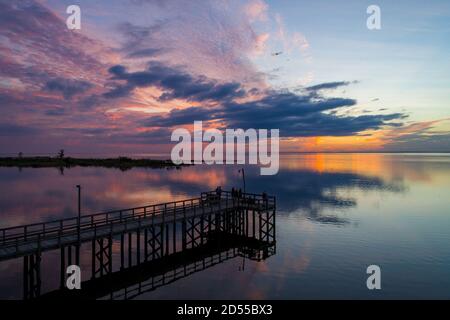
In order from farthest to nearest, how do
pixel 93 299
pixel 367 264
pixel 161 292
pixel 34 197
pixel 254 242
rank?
pixel 34 197 < pixel 254 242 < pixel 367 264 < pixel 161 292 < pixel 93 299

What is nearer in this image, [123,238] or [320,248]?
[123,238]

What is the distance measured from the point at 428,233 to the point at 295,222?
13.9m

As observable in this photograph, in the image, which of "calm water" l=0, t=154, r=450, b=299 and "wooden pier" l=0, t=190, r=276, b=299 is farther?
"calm water" l=0, t=154, r=450, b=299

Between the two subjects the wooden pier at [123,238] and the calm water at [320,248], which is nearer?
A: the wooden pier at [123,238]

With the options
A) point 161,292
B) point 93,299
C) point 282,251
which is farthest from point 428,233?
point 93,299

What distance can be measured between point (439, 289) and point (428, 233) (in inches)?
626

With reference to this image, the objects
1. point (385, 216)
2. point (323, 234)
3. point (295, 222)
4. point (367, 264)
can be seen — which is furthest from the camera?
point (385, 216)

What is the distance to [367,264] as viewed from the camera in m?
25.2

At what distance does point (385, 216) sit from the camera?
43.5m

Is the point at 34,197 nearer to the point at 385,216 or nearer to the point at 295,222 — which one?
the point at 295,222

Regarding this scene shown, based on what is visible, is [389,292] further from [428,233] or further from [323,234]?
[428,233]

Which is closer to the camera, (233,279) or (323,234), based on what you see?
(233,279)

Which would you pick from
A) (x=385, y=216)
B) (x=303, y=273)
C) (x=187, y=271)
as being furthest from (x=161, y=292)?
(x=385, y=216)

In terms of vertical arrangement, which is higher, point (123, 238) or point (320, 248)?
point (123, 238)
